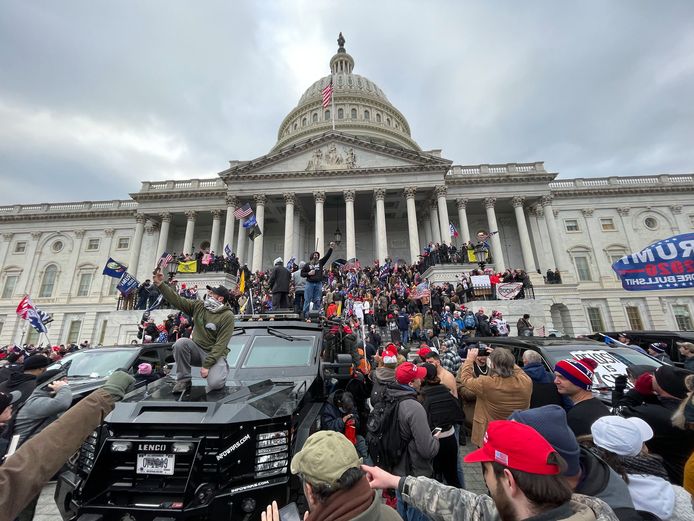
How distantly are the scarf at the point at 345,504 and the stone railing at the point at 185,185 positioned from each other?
35.2 m

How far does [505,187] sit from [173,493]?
3453cm

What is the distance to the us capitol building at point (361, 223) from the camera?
29.5 meters

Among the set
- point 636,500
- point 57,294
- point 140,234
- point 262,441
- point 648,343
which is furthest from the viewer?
point 57,294

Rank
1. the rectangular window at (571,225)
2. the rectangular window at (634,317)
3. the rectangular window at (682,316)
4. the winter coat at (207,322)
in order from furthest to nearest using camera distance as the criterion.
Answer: the rectangular window at (571,225)
the rectangular window at (634,317)
the rectangular window at (682,316)
the winter coat at (207,322)

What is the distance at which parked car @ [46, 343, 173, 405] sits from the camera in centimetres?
691

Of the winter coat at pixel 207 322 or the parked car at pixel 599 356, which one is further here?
the parked car at pixel 599 356

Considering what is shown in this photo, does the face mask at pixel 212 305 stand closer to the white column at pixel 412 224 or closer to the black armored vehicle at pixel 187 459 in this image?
the black armored vehicle at pixel 187 459

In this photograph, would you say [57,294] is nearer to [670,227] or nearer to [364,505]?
[364,505]

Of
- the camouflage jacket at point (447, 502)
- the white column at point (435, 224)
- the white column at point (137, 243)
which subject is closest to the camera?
the camouflage jacket at point (447, 502)

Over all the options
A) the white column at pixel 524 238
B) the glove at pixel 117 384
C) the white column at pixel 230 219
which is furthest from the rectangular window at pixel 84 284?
the white column at pixel 524 238

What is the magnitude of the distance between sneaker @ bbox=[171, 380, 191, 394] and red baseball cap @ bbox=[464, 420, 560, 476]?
3363mm

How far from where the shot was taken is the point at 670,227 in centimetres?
3294

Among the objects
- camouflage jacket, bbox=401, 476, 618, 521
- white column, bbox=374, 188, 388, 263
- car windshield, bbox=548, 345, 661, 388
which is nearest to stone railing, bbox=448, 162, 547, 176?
white column, bbox=374, 188, 388, 263

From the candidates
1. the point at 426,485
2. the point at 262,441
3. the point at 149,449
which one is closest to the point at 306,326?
the point at 262,441
